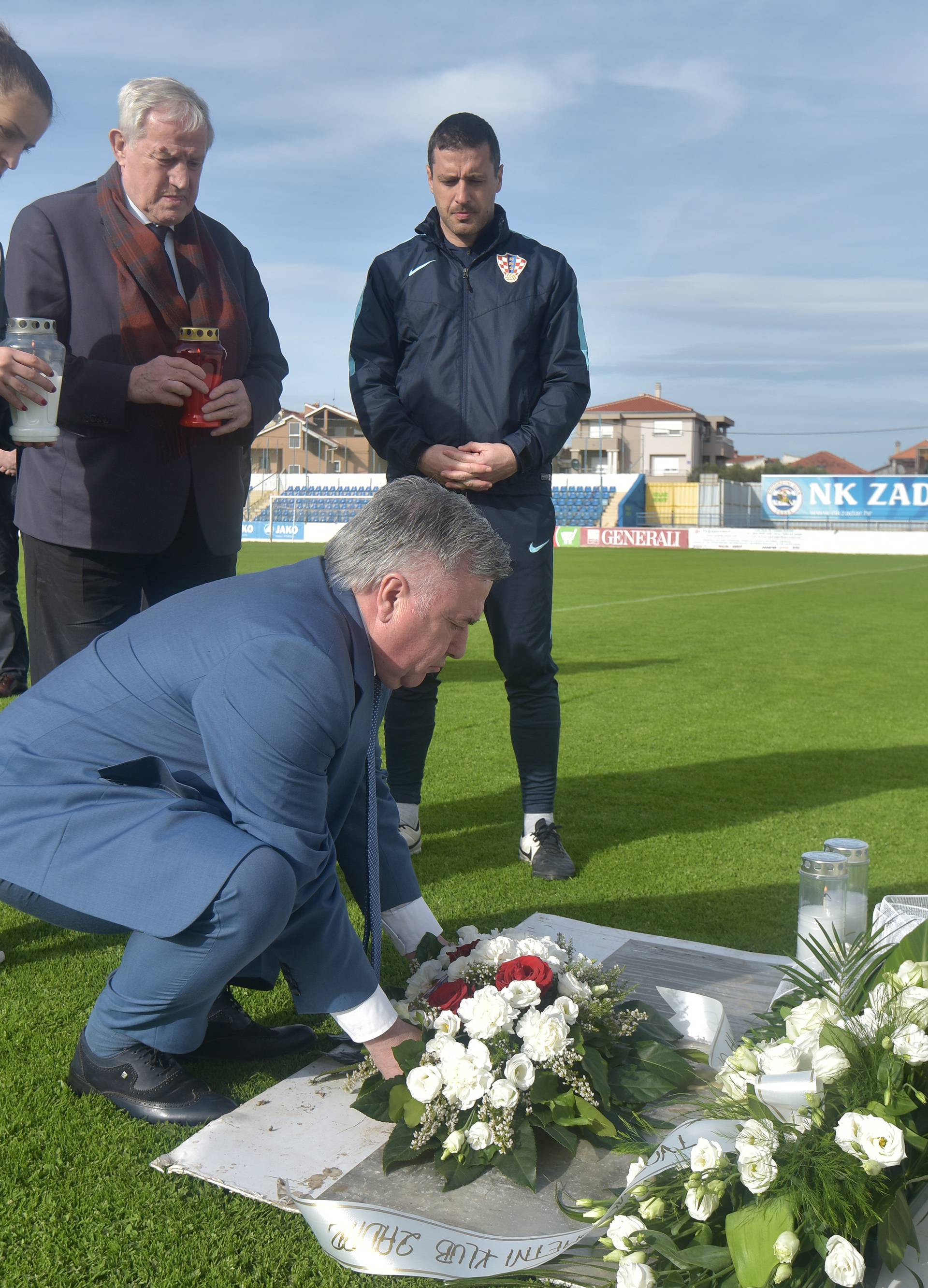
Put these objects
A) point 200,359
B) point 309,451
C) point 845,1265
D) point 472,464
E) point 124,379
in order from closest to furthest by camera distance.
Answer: point 845,1265
point 124,379
point 200,359
point 472,464
point 309,451

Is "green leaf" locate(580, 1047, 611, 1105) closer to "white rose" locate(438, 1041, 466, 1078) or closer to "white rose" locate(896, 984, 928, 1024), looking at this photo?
"white rose" locate(438, 1041, 466, 1078)

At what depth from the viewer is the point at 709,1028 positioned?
274 cm

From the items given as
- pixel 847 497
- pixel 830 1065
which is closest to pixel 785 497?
pixel 847 497

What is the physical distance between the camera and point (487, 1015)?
2.25m

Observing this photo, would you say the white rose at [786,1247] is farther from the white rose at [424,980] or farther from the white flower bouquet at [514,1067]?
the white rose at [424,980]

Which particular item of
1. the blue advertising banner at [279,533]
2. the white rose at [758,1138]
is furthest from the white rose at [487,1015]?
the blue advertising banner at [279,533]

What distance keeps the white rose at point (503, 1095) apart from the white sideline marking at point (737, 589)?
13.7m

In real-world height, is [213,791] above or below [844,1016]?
above

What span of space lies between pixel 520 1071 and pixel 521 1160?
158mm

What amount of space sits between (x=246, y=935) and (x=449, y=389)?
2527 mm

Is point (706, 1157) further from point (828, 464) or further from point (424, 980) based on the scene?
point (828, 464)

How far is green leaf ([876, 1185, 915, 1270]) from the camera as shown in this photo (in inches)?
62.3

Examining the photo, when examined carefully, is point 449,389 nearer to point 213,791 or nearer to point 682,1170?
point 213,791

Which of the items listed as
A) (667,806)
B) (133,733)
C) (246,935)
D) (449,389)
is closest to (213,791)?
(133,733)
